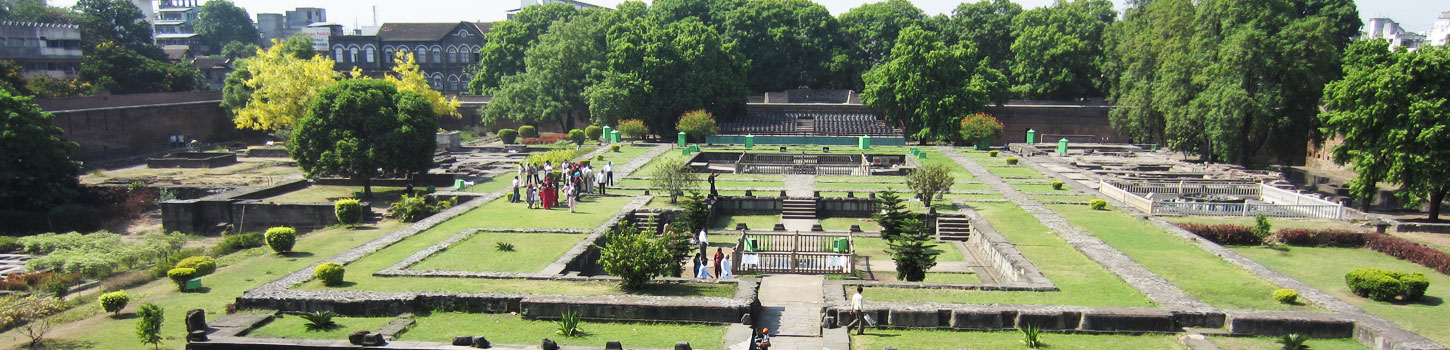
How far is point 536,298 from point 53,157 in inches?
900

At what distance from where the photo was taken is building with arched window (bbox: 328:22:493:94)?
68.0 meters

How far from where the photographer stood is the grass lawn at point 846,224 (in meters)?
24.8

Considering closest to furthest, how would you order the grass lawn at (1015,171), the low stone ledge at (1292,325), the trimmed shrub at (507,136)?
the low stone ledge at (1292,325) < the grass lawn at (1015,171) < the trimmed shrub at (507,136)

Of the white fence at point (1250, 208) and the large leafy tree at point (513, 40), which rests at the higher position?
the large leafy tree at point (513, 40)

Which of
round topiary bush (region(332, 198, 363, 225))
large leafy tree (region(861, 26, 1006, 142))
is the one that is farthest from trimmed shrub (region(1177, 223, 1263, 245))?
large leafy tree (region(861, 26, 1006, 142))

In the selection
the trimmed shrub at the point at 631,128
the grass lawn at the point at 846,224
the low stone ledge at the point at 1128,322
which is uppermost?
the trimmed shrub at the point at 631,128

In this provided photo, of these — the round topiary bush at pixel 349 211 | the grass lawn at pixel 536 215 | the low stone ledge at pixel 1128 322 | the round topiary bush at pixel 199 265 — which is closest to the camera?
the low stone ledge at pixel 1128 322

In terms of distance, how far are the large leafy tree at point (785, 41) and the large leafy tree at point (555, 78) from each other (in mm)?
10968

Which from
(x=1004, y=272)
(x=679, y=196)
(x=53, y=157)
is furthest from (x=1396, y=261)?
(x=53, y=157)

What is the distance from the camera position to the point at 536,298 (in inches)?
561

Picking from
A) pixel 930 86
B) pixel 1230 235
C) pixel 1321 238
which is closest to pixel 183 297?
pixel 1230 235

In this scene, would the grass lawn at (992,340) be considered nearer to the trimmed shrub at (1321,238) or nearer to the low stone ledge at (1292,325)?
the low stone ledge at (1292,325)

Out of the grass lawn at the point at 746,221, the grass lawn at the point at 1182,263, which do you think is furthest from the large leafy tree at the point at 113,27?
the grass lawn at the point at 1182,263

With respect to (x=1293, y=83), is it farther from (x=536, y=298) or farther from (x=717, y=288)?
(x=536, y=298)
